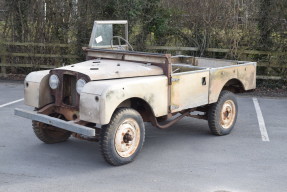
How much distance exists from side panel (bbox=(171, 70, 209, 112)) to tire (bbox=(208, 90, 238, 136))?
34 cm

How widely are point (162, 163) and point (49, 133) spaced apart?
1734 mm

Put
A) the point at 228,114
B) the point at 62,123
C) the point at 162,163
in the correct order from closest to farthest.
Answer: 1. the point at 62,123
2. the point at 162,163
3. the point at 228,114

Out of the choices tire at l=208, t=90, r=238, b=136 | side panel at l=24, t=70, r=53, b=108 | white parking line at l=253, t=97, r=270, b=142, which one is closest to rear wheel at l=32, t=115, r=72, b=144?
side panel at l=24, t=70, r=53, b=108

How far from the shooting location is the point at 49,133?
6.29 meters

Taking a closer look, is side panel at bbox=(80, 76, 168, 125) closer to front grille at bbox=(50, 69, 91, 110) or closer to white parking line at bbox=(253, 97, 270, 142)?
front grille at bbox=(50, 69, 91, 110)

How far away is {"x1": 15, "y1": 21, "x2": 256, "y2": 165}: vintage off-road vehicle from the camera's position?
5.22 meters

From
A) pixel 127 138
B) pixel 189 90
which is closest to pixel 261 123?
pixel 189 90

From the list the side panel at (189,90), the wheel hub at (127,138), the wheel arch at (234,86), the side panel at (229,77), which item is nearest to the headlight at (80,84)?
the wheel hub at (127,138)

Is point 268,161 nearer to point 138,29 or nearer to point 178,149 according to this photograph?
point 178,149

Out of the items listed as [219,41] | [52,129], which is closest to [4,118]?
[52,129]

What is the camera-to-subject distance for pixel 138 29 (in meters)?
11.8

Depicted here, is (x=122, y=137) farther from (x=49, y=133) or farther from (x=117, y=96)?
(x=49, y=133)

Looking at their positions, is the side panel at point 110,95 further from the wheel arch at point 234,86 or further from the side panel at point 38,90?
the wheel arch at point 234,86

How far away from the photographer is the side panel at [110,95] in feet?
16.6
